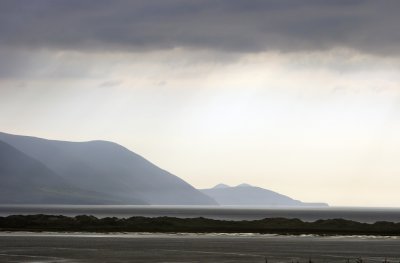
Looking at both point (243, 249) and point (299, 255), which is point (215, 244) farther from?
point (299, 255)

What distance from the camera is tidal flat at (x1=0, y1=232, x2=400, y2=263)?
9738cm

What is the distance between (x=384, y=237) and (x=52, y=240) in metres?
57.7

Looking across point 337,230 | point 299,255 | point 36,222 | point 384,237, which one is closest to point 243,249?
point 299,255

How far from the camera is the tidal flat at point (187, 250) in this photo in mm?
97375

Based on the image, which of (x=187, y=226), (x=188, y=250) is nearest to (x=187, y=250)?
(x=188, y=250)

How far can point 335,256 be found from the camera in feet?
335

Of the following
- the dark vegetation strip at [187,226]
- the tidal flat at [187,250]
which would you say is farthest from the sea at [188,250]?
the dark vegetation strip at [187,226]

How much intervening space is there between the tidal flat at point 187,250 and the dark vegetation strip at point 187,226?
1047 inches

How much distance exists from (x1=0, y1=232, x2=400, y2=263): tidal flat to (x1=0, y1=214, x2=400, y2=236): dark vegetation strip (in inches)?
1047

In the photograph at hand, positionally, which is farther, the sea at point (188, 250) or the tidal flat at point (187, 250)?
the tidal flat at point (187, 250)

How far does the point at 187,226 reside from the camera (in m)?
175

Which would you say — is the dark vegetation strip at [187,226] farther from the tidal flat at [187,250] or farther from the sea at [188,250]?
the tidal flat at [187,250]

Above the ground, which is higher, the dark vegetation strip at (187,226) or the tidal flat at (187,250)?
the dark vegetation strip at (187,226)

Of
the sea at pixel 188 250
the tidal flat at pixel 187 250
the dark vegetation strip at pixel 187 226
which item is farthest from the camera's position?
the dark vegetation strip at pixel 187 226
